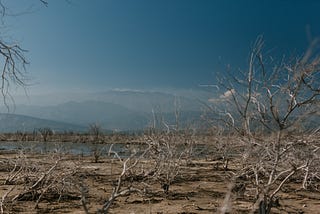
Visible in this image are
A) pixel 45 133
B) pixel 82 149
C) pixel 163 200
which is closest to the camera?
pixel 163 200

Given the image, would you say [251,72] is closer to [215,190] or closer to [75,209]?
[75,209]

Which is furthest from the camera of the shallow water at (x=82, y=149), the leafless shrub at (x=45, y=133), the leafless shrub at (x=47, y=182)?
the leafless shrub at (x=45, y=133)

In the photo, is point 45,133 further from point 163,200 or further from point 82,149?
point 163,200

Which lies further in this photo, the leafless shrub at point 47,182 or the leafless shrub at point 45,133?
the leafless shrub at point 45,133

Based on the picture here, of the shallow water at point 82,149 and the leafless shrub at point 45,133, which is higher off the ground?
the leafless shrub at point 45,133

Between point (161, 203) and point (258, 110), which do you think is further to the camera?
point (161, 203)

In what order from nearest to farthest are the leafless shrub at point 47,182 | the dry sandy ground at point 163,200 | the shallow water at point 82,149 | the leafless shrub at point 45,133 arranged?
1. the dry sandy ground at point 163,200
2. the leafless shrub at point 47,182
3. the shallow water at point 82,149
4. the leafless shrub at point 45,133

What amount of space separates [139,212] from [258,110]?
3745 mm

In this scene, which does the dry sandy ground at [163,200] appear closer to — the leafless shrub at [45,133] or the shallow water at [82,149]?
the shallow water at [82,149]

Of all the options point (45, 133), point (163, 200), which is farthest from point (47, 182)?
point (45, 133)

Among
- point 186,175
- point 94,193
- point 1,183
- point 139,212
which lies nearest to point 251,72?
point 139,212

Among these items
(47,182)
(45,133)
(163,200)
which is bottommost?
(163,200)

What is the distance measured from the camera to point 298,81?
561 centimetres

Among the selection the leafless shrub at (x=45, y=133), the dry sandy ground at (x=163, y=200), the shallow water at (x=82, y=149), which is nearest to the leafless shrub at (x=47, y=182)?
the dry sandy ground at (x=163, y=200)
